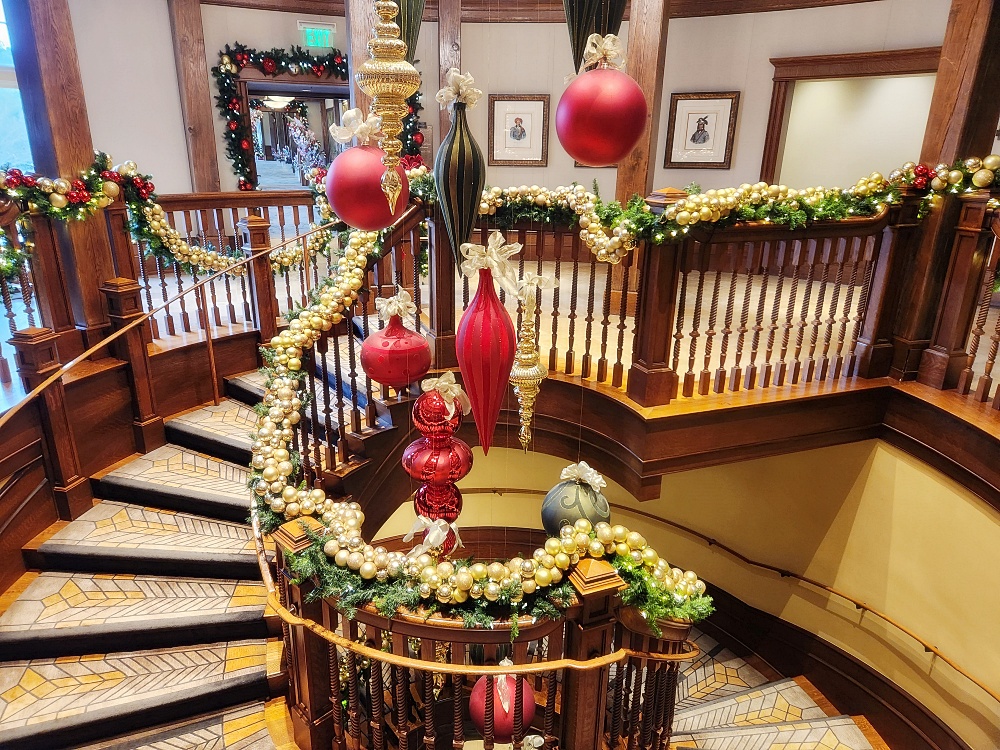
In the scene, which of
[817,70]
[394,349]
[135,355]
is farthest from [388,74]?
[817,70]

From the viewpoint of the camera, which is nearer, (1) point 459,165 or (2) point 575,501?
(1) point 459,165

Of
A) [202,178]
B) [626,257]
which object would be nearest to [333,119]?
[202,178]

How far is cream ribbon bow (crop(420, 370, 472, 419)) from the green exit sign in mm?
6249

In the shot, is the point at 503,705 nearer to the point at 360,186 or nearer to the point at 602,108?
the point at 360,186

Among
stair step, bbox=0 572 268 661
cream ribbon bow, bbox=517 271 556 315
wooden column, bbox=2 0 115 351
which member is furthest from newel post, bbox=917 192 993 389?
wooden column, bbox=2 0 115 351

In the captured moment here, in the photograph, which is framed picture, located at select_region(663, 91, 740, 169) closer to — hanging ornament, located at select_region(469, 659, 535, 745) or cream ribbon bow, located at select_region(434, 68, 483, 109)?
cream ribbon bow, located at select_region(434, 68, 483, 109)

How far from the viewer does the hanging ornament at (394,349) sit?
326 centimetres

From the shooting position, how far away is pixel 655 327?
3.53 meters

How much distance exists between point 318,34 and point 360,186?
616cm

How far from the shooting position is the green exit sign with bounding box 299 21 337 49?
7285mm

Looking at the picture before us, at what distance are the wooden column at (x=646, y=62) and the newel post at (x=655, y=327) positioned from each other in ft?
5.50

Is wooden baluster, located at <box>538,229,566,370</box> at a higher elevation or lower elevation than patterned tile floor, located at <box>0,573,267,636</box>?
higher

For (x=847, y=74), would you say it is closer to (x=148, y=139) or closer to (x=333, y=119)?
(x=333, y=119)

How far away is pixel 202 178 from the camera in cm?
709
